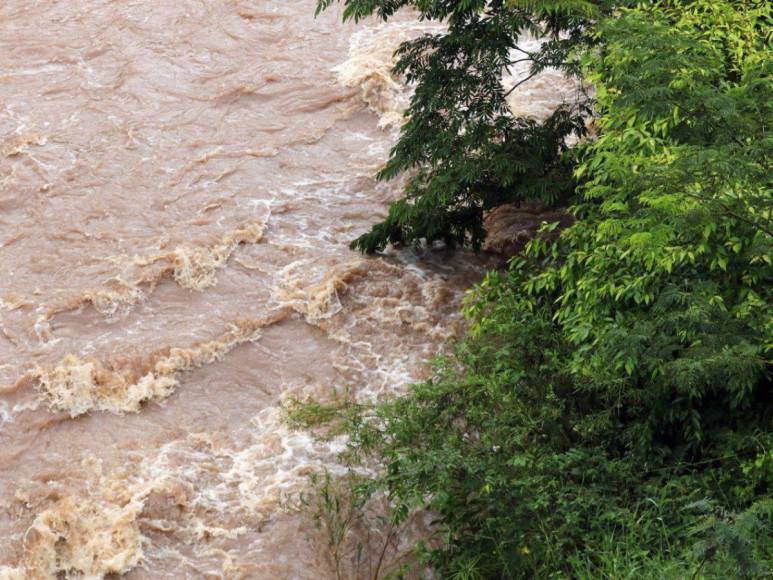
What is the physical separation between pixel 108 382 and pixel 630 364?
13.5 feet

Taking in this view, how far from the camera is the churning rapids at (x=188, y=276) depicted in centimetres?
718

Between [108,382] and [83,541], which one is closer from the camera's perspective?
[83,541]

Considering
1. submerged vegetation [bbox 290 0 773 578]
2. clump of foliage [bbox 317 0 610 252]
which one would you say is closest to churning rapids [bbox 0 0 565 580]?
submerged vegetation [bbox 290 0 773 578]

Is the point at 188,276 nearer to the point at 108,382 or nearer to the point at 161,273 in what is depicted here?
the point at 161,273

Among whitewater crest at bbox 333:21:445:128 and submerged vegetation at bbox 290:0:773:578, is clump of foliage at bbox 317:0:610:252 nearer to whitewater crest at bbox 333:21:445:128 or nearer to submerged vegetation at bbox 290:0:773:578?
submerged vegetation at bbox 290:0:773:578

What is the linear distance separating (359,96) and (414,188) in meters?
3.85

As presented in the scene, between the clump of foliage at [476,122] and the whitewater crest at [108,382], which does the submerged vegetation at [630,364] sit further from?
the whitewater crest at [108,382]

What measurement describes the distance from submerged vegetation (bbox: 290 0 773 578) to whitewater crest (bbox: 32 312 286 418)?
1.23 meters

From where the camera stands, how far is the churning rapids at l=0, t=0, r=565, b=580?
7184 millimetres

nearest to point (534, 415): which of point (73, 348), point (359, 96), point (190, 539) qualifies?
point (190, 539)

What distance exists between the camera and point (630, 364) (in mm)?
5984

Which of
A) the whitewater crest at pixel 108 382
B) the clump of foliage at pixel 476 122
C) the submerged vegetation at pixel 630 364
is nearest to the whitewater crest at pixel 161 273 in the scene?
the whitewater crest at pixel 108 382

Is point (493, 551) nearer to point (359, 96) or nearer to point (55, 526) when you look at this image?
point (55, 526)

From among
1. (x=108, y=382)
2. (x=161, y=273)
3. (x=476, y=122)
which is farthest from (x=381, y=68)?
(x=108, y=382)
